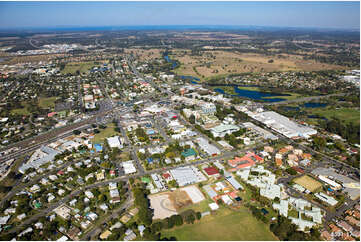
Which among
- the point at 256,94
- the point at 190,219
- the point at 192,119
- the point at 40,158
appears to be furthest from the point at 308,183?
the point at 256,94

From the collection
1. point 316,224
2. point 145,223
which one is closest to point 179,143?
point 145,223

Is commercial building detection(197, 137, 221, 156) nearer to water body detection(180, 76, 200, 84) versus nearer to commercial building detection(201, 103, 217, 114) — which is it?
commercial building detection(201, 103, 217, 114)

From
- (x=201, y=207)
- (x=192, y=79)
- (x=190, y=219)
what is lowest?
(x=201, y=207)

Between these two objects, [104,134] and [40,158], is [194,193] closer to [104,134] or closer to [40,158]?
[104,134]

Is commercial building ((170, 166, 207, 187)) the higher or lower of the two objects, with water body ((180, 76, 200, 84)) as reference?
lower

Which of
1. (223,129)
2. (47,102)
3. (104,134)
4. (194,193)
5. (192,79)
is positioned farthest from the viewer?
(192,79)

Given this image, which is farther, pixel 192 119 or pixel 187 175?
pixel 192 119

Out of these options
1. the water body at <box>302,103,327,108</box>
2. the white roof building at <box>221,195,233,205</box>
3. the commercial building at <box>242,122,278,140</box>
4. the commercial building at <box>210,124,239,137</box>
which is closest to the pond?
the water body at <box>302,103,327,108</box>

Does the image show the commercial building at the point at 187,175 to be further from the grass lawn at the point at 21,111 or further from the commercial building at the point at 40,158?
the grass lawn at the point at 21,111
